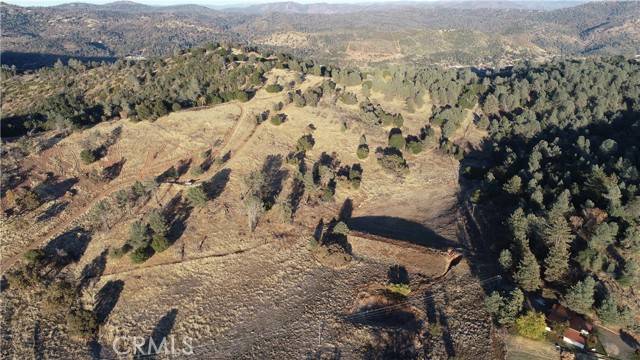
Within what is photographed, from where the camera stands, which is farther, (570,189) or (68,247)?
(570,189)

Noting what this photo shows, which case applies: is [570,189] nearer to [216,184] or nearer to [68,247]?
[216,184]

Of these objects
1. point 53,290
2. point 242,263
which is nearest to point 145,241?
point 53,290

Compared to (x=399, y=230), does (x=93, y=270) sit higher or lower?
lower

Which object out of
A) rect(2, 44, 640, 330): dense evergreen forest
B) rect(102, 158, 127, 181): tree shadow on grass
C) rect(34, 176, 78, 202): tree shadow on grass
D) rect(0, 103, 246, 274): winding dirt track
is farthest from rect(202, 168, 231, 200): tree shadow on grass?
rect(2, 44, 640, 330): dense evergreen forest

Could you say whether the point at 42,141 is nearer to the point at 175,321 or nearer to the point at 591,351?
the point at 175,321

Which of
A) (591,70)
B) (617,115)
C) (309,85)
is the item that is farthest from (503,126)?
(591,70)

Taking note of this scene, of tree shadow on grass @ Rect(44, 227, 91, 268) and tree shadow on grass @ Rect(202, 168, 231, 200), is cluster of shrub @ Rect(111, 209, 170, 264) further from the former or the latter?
tree shadow on grass @ Rect(202, 168, 231, 200)
